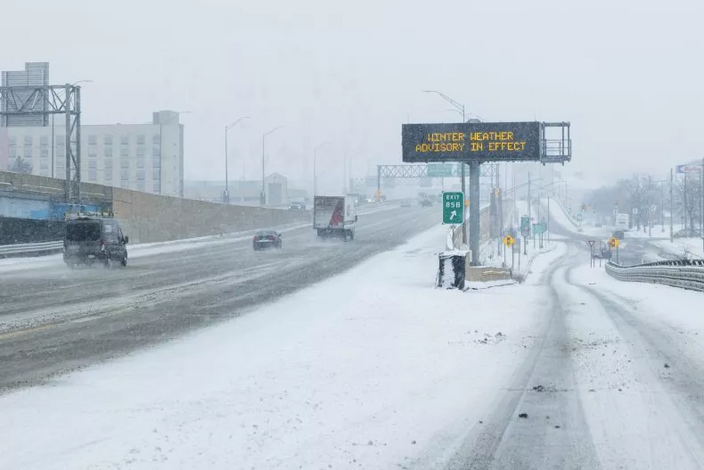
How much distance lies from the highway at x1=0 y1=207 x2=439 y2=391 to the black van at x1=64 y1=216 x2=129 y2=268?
2.30 ft

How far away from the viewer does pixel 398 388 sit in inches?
424

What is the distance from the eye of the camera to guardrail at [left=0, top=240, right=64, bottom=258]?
42406 mm

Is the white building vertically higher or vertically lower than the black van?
higher

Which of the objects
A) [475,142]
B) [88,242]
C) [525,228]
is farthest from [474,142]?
[525,228]

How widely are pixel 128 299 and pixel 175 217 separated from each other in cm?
4225

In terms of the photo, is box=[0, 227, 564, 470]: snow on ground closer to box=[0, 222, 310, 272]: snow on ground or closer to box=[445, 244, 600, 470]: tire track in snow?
box=[445, 244, 600, 470]: tire track in snow

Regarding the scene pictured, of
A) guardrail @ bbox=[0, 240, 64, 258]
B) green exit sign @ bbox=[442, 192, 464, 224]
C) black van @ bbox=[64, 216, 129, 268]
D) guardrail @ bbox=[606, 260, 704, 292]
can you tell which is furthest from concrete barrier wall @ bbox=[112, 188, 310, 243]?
guardrail @ bbox=[606, 260, 704, 292]

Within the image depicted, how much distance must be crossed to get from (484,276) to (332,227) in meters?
26.1

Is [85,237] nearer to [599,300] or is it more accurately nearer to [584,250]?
[599,300]

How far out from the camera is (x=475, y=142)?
123 feet

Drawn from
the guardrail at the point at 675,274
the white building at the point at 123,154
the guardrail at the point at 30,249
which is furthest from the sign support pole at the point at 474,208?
the white building at the point at 123,154

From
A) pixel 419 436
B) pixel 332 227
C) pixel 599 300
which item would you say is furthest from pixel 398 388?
pixel 332 227

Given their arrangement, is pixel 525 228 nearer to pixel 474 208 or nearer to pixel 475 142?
pixel 475 142

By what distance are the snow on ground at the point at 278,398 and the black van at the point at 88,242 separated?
19598 mm
